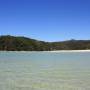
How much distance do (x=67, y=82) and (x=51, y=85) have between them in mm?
1044

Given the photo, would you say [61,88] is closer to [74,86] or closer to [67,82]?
[74,86]

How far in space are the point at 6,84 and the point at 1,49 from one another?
10475cm

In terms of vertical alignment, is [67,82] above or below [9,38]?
below

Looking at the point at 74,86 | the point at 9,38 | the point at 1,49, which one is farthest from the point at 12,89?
the point at 9,38

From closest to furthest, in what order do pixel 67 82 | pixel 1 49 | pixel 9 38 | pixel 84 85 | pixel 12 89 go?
1. pixel 12 89
2. pixel 84 85
3. pixel 67 82
4. pixel 1 49
5. pixel 9 38

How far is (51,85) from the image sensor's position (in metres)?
12.5

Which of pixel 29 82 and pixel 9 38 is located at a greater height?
pixel 9 38

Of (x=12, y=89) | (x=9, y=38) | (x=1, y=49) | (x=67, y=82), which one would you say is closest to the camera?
(x=12, y=89)

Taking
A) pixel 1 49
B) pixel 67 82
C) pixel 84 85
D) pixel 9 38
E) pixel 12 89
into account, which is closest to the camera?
pixel 12 89

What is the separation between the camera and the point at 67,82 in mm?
13258

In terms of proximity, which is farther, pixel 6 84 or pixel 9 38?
pixel 9 38

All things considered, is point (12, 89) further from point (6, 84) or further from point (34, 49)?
point (34, 49)

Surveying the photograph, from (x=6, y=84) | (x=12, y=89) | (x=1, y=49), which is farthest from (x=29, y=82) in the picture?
(x=1, y=49)

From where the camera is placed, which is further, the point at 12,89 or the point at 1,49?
the point at 1,49
